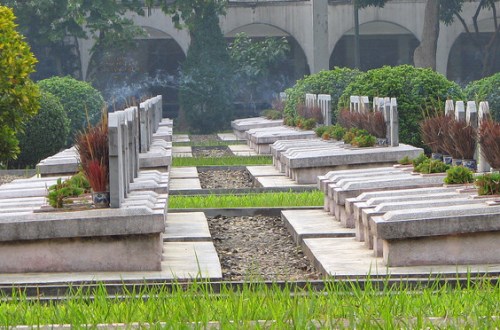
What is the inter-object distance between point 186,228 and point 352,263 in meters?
3.14

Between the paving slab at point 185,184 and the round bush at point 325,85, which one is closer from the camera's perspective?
the paving slab at point 185,184

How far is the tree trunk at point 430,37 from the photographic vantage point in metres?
39.6

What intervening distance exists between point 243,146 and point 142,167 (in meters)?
13.8

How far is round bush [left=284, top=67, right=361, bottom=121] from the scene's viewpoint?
31.1 metres

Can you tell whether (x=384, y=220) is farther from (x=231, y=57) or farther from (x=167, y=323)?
(x=231, y=57)

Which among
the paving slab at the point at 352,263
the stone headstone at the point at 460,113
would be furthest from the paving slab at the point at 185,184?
the paving slab at the point at 352,263

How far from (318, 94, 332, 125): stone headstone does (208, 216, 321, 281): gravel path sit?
11.3m

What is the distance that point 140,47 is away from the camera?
44281mm

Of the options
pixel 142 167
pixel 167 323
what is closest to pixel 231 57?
pixel 142 167

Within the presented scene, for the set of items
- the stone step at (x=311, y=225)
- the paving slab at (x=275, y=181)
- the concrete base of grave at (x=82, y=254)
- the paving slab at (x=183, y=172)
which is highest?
the concrete base of grave at (x=82, y=254)

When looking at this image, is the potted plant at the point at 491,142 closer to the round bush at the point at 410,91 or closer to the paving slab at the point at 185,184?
the paving slab at the point at 185,184

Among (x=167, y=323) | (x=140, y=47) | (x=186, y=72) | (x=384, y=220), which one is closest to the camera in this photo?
(x=167, y=323)

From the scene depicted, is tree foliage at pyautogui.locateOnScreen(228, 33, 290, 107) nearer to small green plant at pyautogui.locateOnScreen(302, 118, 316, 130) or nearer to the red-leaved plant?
small green plant at pyautogui.locateOnScreen(302, 118, 316, 130)

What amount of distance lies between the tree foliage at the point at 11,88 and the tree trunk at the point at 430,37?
23695 millimetres
